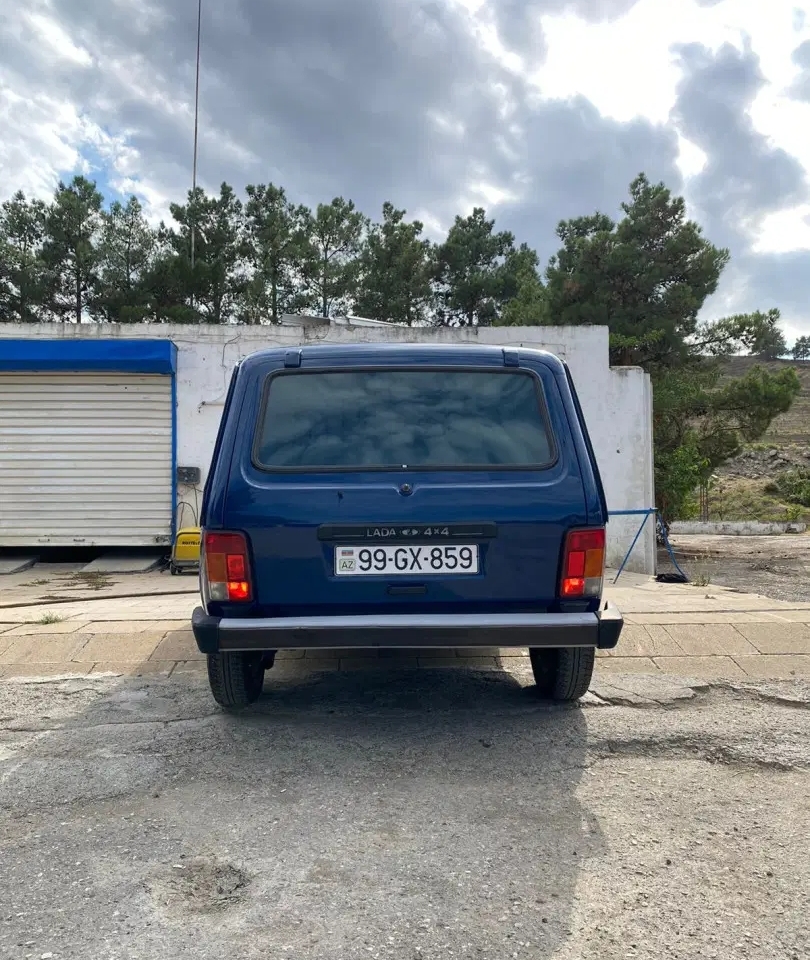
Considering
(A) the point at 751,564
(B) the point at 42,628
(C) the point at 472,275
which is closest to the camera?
(B) the point at 42,628

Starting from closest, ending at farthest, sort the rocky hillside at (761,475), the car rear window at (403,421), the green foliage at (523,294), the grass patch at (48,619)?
the car rear window at (403,421)
the grass patch at (48,619)
the green foliage at (523,294)
the rocky hillside at (761,475)

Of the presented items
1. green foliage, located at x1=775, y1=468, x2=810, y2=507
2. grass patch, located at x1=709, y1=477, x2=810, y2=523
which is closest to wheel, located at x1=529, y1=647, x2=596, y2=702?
grass patch, located at x1=709, y1=477, x2=810, y2=523

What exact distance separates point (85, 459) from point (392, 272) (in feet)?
61.5

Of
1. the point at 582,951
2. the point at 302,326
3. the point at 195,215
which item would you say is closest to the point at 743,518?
the point at 195,215

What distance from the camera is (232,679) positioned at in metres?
3.92

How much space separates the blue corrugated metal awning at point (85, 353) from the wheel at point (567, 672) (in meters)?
8.13

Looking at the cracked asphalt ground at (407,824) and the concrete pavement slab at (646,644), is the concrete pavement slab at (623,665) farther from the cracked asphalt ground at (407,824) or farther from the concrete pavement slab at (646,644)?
the cracked asphalt ground at (407,824)

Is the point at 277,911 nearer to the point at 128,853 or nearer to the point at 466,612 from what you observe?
the point at 128,853

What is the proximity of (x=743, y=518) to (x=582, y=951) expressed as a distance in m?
34.2

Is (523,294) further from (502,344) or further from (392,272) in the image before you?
(502,344)

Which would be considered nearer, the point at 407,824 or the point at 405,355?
the point at 407,824

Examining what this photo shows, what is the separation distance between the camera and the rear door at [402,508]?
135 inches

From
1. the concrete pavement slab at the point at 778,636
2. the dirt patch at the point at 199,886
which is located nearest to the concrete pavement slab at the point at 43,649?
the dirt patch at the point at 199,886

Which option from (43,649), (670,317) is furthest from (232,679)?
(670,317)
